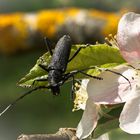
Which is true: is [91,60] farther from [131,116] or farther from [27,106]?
[27,106]

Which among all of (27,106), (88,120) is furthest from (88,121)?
(27,106)

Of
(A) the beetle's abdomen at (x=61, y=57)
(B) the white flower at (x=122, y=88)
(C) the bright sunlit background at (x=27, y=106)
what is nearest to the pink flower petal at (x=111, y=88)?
(B) the white flower at (x=122, y=88)

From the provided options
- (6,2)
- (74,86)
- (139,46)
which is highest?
(139,46)

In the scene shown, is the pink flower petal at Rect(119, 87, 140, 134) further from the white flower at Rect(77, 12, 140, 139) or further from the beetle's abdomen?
the beetle's abdomen

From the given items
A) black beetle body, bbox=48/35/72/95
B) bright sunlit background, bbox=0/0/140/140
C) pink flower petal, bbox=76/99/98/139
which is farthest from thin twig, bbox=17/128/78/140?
bright sunlit background, bbox=0/0/140/140

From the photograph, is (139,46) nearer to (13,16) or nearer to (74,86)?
(74,86)

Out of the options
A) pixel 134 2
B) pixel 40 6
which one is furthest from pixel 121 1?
pixel 40 6

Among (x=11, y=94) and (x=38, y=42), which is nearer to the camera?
(x=11, y=94)
